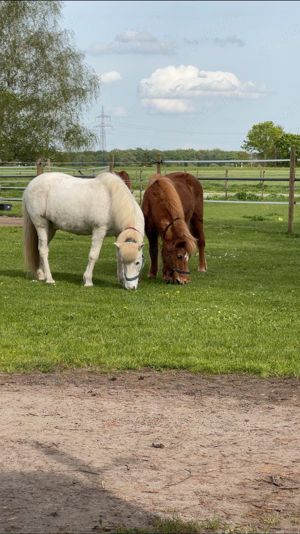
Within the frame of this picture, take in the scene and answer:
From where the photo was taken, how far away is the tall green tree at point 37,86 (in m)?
40.3

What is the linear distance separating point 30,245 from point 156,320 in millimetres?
3718

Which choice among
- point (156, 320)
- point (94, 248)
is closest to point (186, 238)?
point (94, 248)

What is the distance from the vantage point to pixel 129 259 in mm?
10352

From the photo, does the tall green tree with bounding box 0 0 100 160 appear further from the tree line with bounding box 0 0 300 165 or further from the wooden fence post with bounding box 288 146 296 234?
the wooden fence post with bounding box 288 146 296 234

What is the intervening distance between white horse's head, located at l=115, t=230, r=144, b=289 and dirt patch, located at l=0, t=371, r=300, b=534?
4.09m

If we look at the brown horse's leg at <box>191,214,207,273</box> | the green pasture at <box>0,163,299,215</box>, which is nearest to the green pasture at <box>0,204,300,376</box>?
the brown horse's leg at <box>191,214,207,273</box>

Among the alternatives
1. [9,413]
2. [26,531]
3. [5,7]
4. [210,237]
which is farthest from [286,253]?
[5,7]

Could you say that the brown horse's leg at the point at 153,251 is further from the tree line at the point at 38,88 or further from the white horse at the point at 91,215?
the tree line at the point at 38,88

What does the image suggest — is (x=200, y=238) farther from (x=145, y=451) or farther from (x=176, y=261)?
(x=145, y=451)

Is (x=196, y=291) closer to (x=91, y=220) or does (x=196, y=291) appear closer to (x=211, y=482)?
(x=91, y=220)

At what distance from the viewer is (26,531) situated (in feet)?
11.5

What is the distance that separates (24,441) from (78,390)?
1178 mm

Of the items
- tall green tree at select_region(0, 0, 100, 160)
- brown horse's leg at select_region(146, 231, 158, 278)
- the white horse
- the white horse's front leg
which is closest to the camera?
the white horse

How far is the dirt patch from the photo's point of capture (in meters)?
3.75
